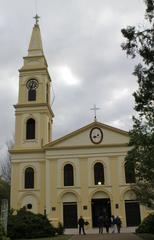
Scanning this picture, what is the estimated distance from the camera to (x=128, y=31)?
18047 mm

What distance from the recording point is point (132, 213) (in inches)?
1708

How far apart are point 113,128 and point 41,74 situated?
1094 cm

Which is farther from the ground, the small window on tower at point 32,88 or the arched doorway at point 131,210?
the small window on tower at point 32,88

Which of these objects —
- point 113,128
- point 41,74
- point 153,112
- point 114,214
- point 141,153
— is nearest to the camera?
point 153,112

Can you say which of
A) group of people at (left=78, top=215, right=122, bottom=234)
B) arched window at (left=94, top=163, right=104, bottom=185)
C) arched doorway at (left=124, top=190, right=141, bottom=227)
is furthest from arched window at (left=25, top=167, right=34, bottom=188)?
group of people at (left=78, top=215, right=122, bottom=234)

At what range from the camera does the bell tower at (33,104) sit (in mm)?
47656

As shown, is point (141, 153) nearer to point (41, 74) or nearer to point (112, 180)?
point (112, 180)

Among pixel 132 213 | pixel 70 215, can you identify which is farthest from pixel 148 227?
pixel 70 215

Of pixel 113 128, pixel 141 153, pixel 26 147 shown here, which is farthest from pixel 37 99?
pixel 141 153

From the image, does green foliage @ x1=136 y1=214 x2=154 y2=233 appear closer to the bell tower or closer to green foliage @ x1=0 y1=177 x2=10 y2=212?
the bell tower

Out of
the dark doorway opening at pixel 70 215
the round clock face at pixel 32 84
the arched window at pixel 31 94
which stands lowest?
the dark doorway opening at pixel 70 215

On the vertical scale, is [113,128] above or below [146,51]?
above

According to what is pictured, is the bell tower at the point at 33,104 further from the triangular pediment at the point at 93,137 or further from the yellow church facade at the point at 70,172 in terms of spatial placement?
the triangular pediment at the point at 93,137

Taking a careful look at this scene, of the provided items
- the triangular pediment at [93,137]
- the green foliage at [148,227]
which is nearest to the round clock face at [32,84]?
the triangular pediment at [93,137]
